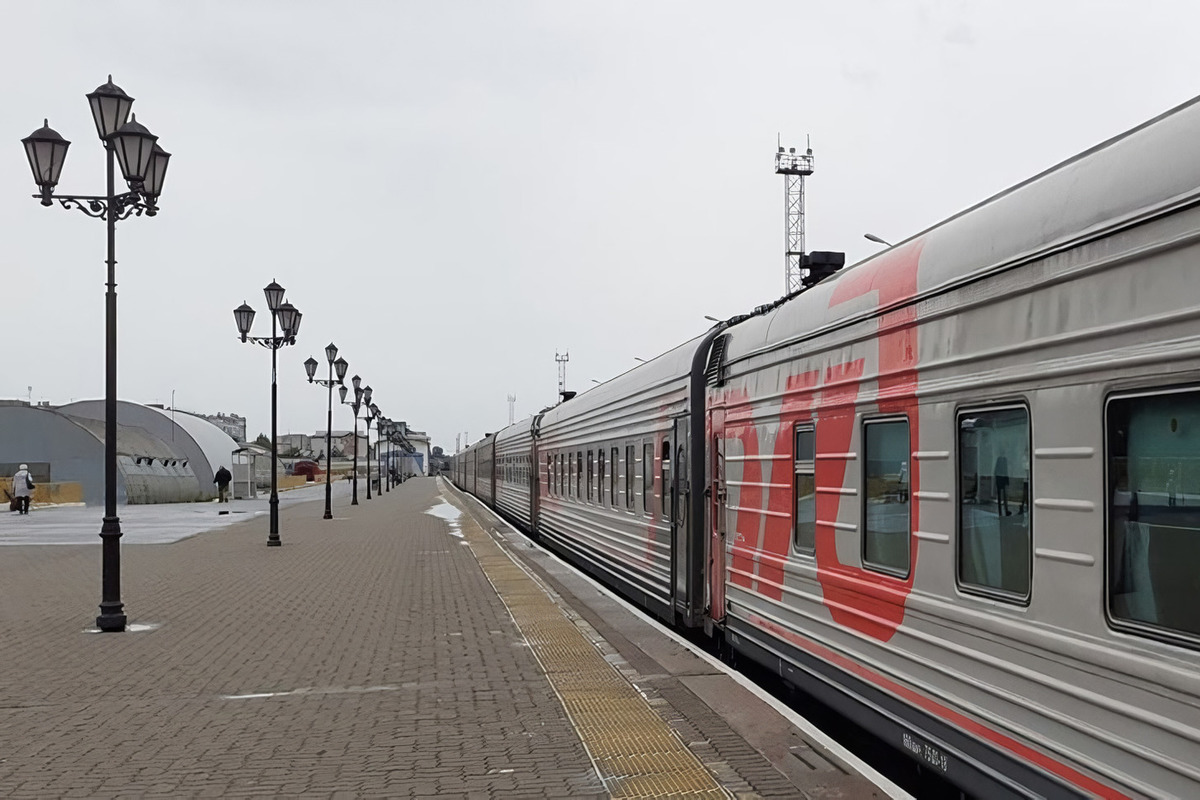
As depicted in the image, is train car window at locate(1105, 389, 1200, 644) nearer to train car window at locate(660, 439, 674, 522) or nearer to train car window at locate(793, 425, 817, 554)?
train car window at locate(793, 425, 817, 554)

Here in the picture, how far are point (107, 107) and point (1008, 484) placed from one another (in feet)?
36.3

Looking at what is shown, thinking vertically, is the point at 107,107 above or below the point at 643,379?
above

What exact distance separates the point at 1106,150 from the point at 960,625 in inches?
81.8

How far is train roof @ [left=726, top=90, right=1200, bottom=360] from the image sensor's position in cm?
390

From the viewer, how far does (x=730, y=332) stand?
9648 millimetres

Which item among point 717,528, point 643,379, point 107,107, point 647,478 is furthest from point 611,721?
point 107,107

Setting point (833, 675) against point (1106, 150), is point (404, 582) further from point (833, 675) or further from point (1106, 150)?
point (1106, 150)

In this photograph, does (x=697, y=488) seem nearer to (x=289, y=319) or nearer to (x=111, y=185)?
(x=111, y=185)

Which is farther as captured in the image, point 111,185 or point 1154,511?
point 111,185

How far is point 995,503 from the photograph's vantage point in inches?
191

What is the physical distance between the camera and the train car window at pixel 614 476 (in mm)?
14523

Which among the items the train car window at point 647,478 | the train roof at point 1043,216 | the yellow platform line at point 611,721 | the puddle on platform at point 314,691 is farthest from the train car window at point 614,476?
the train roof at point 1043,216

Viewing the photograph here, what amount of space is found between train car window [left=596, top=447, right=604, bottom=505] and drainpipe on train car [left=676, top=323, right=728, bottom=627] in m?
5.50

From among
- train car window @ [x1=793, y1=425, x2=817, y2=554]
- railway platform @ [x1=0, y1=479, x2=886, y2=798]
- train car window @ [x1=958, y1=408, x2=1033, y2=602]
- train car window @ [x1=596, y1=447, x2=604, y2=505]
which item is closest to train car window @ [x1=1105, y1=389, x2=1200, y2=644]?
train car window @ [x1=958, y1=408, x2=1033, y2=602]
